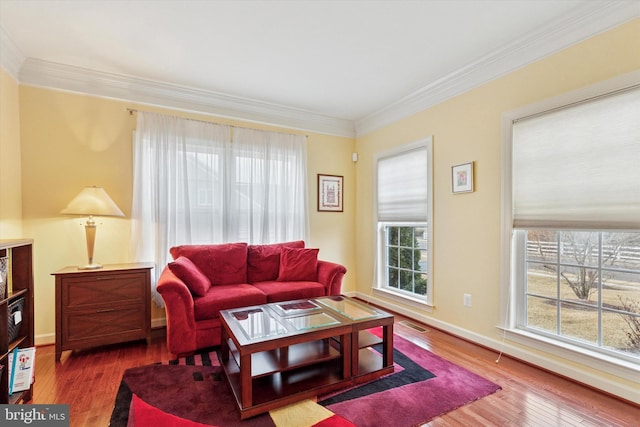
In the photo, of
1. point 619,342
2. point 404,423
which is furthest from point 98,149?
point 619,342

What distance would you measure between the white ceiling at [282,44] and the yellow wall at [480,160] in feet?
0.45

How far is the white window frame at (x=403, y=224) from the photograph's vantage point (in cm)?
350

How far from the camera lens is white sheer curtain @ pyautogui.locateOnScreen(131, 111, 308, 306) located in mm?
3371

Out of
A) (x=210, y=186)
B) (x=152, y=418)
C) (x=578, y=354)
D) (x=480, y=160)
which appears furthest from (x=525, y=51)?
(x=152, y=418)

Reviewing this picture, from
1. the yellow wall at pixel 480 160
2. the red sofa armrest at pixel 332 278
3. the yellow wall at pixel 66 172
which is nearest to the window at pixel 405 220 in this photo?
the yellow wall at pixel 480 160

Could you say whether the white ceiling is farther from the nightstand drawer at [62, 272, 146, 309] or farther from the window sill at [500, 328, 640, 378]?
the window sill at [500, 328, 640, 378]

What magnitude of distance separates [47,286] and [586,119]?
16.1 feet

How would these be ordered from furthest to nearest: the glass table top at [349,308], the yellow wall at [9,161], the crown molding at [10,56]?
the yellow wall at [9,161], the crown molding at [10,56], the glass table top at [349,308]

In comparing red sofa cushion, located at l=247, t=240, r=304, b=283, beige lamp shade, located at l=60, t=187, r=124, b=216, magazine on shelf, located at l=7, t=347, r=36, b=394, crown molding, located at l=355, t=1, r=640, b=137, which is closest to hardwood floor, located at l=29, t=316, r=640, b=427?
magazine on shelf, located at l=7, t=347, r=36, b=394

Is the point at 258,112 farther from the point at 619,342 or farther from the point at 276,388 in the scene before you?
the point at 619,342

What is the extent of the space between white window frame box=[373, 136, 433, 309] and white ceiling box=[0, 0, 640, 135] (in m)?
0.55

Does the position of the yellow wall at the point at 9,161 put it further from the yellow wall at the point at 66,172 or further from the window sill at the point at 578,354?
the window sill at the point at 578,354

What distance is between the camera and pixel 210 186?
145 inches

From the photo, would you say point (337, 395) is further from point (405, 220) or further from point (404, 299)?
point (405, 220)
